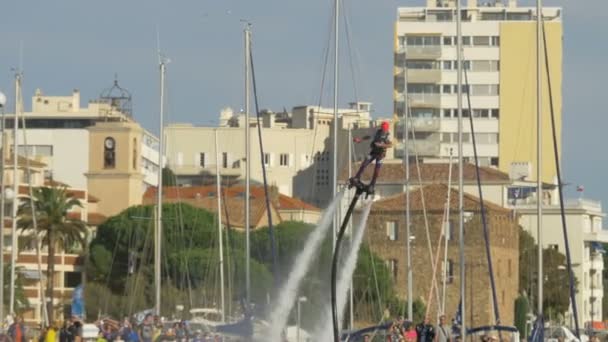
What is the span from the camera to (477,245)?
127 m

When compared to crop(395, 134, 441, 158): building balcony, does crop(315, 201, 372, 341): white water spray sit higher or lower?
lower

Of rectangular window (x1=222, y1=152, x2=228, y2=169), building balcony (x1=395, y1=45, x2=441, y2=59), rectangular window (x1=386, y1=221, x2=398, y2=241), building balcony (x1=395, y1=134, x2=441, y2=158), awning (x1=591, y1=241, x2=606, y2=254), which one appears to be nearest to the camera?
rectangular window (x1=386, y1=221, x2=398, y2=241)

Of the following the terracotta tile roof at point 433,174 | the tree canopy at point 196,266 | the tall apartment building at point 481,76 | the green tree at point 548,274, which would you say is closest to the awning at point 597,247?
the tall apartment building at point 481,76

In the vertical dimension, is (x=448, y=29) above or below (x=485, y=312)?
above

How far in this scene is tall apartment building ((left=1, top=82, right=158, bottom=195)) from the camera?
6462 inches

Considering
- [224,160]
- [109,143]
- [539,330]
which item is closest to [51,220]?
[109,143]

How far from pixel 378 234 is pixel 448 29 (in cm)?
6251

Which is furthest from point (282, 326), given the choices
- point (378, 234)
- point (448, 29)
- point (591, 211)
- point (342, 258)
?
point (448, 29)

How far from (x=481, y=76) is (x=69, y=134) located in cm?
3949

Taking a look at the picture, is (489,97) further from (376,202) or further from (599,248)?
(376,202)

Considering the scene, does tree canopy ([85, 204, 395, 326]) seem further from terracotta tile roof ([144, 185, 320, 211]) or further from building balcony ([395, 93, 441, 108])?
building balcony ([395, 93, 441, 108])

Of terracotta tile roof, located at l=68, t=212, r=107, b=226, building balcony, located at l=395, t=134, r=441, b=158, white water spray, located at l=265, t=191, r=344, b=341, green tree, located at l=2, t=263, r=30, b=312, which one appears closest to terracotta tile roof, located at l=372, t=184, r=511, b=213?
terracotta tile roof, located at l=68, t=212, r=107, b=226

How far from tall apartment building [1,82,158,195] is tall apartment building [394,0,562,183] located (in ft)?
84.1

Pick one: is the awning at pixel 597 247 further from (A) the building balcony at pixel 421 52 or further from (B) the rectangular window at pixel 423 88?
(A) the building balcony at pixel 421 52
